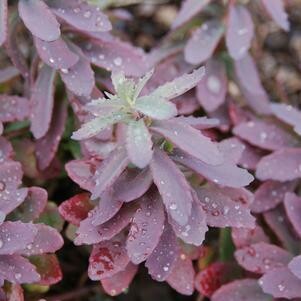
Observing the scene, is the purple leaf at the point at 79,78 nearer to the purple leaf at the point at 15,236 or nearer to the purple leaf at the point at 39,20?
the purple leaf at the point at 39,20

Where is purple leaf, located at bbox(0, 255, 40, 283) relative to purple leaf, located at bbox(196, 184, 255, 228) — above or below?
below

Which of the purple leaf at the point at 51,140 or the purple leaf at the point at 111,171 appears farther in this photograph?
the purple leaf at the point at 51,140

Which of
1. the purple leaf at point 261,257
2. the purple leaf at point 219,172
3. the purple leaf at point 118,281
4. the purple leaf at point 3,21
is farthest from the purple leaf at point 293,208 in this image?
the purple leaf at point 3,21

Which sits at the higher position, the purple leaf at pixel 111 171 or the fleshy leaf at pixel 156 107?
the fleshy leaf at pixel 156 107

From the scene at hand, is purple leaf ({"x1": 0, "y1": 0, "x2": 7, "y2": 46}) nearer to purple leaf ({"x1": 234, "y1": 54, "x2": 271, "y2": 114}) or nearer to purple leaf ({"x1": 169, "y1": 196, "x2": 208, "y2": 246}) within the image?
purple leaf ({"x1": 169, "y1": 196, "x2": 208, "y2": 246})

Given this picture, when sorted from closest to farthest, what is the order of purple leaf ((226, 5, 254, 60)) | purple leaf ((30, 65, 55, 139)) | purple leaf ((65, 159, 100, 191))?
purple leaf ((65, 159, 100, 191)) < purple leaf ((30, 65, 55, 139)) < purple leaf ((226, 5, 254, 60))

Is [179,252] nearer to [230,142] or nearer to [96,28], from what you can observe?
[230,142]

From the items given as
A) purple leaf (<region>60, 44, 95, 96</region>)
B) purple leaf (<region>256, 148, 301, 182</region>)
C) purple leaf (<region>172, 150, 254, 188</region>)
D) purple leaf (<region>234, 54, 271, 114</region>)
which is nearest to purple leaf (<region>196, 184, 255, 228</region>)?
purple leaf (<region>172, 150, 254, 188</region>)
